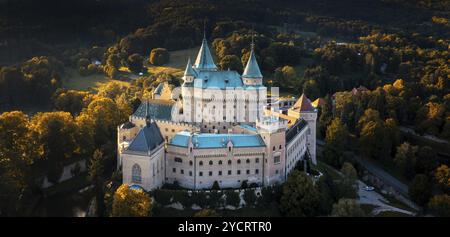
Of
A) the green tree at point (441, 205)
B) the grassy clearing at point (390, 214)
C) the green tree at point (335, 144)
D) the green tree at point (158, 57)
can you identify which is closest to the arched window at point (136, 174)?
the grassy clearing at point (390, 214)

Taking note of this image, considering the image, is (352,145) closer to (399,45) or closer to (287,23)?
(399,45)

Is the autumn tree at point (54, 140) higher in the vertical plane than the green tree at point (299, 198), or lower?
higher

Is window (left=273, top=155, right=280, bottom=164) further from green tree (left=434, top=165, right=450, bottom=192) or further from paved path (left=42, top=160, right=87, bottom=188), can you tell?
paved path (left=42, top=160, right=87, bottom=188)

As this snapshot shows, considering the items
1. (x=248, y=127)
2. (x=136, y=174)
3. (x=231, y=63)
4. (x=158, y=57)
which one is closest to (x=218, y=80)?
(x=248, y=127)

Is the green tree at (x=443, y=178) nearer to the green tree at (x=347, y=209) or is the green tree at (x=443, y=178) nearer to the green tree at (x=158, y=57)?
the green tree at (x=347, y=209)

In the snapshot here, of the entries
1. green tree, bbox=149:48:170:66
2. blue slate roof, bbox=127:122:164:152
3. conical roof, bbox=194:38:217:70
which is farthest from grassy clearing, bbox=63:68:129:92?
blue slate roof, bbox=127:122:164:152
